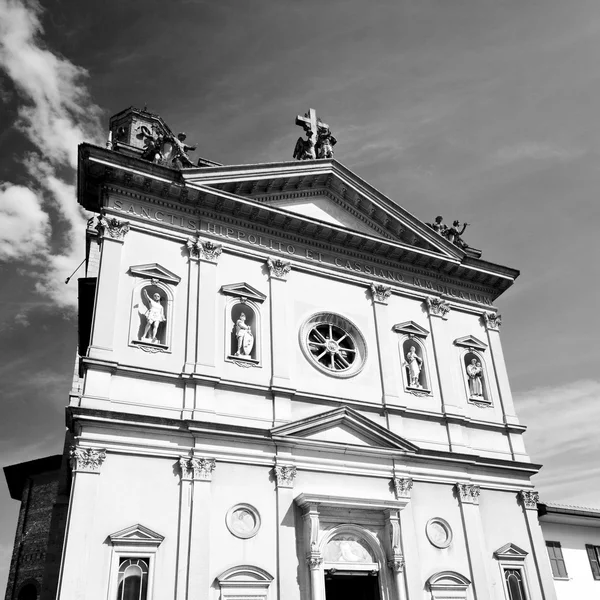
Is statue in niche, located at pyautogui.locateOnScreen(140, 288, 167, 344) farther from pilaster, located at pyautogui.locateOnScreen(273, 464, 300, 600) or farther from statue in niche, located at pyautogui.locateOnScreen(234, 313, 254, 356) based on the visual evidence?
pilaster, located at pyautogui.locateOnScreen(273, 464, 300, 600)

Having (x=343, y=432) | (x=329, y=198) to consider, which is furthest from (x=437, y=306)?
(x=343, y=432)

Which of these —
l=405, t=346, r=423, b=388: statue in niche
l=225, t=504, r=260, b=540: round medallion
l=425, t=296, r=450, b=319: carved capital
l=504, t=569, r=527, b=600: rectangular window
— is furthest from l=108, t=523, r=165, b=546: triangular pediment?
l=425, t=296, r=450, b=319: carved capital

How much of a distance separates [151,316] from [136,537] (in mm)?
5534

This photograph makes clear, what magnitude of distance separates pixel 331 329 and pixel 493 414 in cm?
638

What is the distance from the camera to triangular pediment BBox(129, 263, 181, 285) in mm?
17719

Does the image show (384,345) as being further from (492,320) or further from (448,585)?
(448,585)

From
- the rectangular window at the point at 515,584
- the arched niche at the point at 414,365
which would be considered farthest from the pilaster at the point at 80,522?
the rectangular window at the point at 515,584

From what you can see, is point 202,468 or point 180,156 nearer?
point 202,468

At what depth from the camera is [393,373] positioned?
66.8ft

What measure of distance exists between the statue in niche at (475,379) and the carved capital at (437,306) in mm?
1936

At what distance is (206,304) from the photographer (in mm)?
18094

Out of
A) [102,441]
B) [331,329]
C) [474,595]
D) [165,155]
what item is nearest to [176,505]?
[102,441]

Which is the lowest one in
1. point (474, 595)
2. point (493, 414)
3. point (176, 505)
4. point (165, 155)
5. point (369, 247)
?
point (474, 595)

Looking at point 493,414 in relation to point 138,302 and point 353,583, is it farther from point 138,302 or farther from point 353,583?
point 138,302
